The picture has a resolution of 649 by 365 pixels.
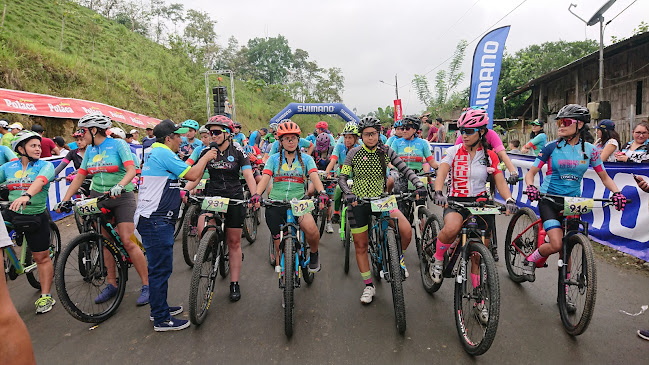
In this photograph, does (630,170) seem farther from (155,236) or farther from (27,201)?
(27,201)

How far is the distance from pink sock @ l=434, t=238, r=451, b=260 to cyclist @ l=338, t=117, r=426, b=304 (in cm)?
38

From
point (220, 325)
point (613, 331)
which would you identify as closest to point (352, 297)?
point (220, 325)

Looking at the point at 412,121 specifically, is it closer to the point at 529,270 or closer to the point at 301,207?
the point at 529,270

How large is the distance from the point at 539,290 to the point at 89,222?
5490mm

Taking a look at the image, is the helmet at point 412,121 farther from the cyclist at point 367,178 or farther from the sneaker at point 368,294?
the sneaker at point 368,294

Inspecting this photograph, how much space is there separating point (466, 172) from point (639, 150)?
3768 millimetres

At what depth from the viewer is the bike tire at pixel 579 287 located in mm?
3201

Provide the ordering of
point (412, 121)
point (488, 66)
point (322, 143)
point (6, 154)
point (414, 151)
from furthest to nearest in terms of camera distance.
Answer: point (488, 66)
point (322, 143)
point (414, 151)
point (412, 121)
point (6, 154)

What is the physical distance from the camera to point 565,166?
3.88 metres

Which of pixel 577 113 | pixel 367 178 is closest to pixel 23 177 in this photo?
pixel 367 178

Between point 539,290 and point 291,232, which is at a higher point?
point 291,232

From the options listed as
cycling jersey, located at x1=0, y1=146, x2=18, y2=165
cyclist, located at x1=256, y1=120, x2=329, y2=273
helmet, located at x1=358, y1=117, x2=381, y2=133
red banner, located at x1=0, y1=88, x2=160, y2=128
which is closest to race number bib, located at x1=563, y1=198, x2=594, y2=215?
helmet, located at x1=358, y1=117, x2=381, y2=133

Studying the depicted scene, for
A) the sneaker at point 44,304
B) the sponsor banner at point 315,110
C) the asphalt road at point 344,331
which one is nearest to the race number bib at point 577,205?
the asphalt road at point 344,331

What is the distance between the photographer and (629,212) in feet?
18.1
